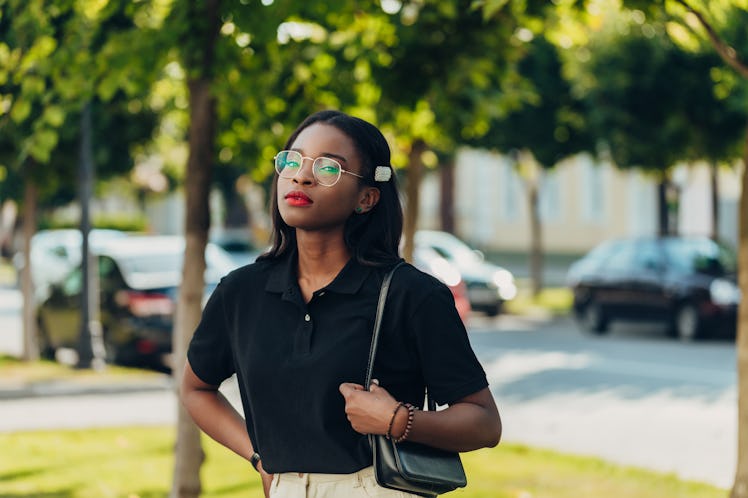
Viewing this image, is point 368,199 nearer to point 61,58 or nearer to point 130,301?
point 61,58

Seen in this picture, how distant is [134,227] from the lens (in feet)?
163

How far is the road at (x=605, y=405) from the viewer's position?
10078mm

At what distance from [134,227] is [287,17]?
44396 mm

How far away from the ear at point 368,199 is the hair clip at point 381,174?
3 centimetres

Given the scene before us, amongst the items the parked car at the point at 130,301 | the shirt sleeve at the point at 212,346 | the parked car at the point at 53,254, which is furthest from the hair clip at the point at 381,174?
the parked car at the point at 53,254

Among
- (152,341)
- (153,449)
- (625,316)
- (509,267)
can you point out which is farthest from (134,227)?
(153,449)

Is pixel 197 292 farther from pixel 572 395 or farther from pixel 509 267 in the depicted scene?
pixel 509 267

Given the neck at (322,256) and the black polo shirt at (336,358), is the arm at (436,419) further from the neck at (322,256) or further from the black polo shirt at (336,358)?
the neck at (322,256)

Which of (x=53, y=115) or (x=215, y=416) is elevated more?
(x=53, y=115)

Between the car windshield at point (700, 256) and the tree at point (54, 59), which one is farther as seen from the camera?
the car windshield at point (700, 256)

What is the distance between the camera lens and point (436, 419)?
112 inches

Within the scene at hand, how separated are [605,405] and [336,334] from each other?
33.0ft

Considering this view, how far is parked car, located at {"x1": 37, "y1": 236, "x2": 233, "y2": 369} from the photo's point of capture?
14.7 meters

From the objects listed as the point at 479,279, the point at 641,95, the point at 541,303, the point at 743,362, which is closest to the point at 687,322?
the point at 641,95
